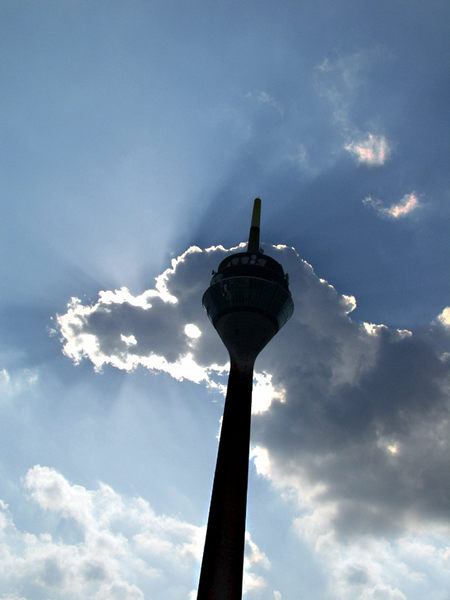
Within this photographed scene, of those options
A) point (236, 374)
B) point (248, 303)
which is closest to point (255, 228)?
point (248, 303)

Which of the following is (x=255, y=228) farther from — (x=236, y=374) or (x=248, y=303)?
(x=236, y=374)

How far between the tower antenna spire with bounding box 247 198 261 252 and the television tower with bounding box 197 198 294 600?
20 cm

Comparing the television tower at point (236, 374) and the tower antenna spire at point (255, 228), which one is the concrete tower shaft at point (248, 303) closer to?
the television tower at point (236, 374)

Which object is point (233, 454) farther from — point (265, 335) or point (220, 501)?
point (265, 335)

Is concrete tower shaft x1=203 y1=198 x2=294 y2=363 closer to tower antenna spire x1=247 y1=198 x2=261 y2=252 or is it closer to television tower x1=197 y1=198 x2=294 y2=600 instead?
television tower x1=197 y1=198 x2=294 y2=600

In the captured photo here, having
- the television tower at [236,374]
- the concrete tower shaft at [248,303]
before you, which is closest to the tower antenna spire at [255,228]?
the television tower at [236,374]

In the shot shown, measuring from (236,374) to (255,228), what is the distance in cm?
3167

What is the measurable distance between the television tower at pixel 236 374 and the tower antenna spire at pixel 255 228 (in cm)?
20

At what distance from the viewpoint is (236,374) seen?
206 feet

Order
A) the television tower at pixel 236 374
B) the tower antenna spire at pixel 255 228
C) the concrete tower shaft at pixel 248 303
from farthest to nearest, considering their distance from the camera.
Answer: the tower antenna spire at pixel 255 228 < the concrete tower shaft at pixel 248 303 < the television tower at pixel 236 374

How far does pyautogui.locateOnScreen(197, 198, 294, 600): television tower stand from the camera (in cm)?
4969

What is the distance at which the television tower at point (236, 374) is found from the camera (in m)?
49.7

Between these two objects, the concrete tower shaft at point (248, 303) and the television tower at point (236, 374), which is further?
the concrete tower shaft at point (248, 303)

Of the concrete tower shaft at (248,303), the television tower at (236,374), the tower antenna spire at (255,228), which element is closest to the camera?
the television tower at (236,374)
